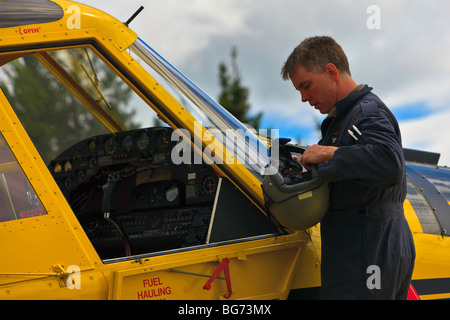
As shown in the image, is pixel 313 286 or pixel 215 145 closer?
pixel 215 145

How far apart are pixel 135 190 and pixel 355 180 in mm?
2129

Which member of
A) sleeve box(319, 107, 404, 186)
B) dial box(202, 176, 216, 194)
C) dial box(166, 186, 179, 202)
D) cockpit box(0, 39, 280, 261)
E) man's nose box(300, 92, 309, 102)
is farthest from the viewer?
dial box(166, 186, 179, 202)

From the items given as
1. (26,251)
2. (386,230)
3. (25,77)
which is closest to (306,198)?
(386,230)

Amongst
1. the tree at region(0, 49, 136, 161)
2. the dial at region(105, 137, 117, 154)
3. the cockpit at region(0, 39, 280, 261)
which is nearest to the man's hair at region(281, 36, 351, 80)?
the cockpit at region(0, 39, 280, 261)

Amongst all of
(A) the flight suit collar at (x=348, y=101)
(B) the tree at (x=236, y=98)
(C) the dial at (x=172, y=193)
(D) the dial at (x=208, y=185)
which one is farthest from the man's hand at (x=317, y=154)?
(B) the tree at (x=236, y=98)

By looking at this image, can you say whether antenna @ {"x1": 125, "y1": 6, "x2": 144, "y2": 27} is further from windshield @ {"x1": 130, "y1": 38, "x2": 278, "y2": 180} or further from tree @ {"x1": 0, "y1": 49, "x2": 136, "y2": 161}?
tree @ {"x1": 0, "y1": 49, "x2": 136, "y2": 161}

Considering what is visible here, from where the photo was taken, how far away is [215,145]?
112 inches

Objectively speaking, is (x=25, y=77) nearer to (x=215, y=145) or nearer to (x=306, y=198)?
(x=215, y=145)

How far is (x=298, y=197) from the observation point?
2.58 metres

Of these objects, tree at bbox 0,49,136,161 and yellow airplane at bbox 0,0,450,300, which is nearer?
yellow airplane at bbox 0,0,450,300

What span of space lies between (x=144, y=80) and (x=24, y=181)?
0.82 meters

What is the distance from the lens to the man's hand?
247 centimetres

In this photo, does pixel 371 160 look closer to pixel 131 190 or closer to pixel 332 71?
pixel 332 71

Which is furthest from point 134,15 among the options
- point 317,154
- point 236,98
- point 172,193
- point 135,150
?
point 236,98
